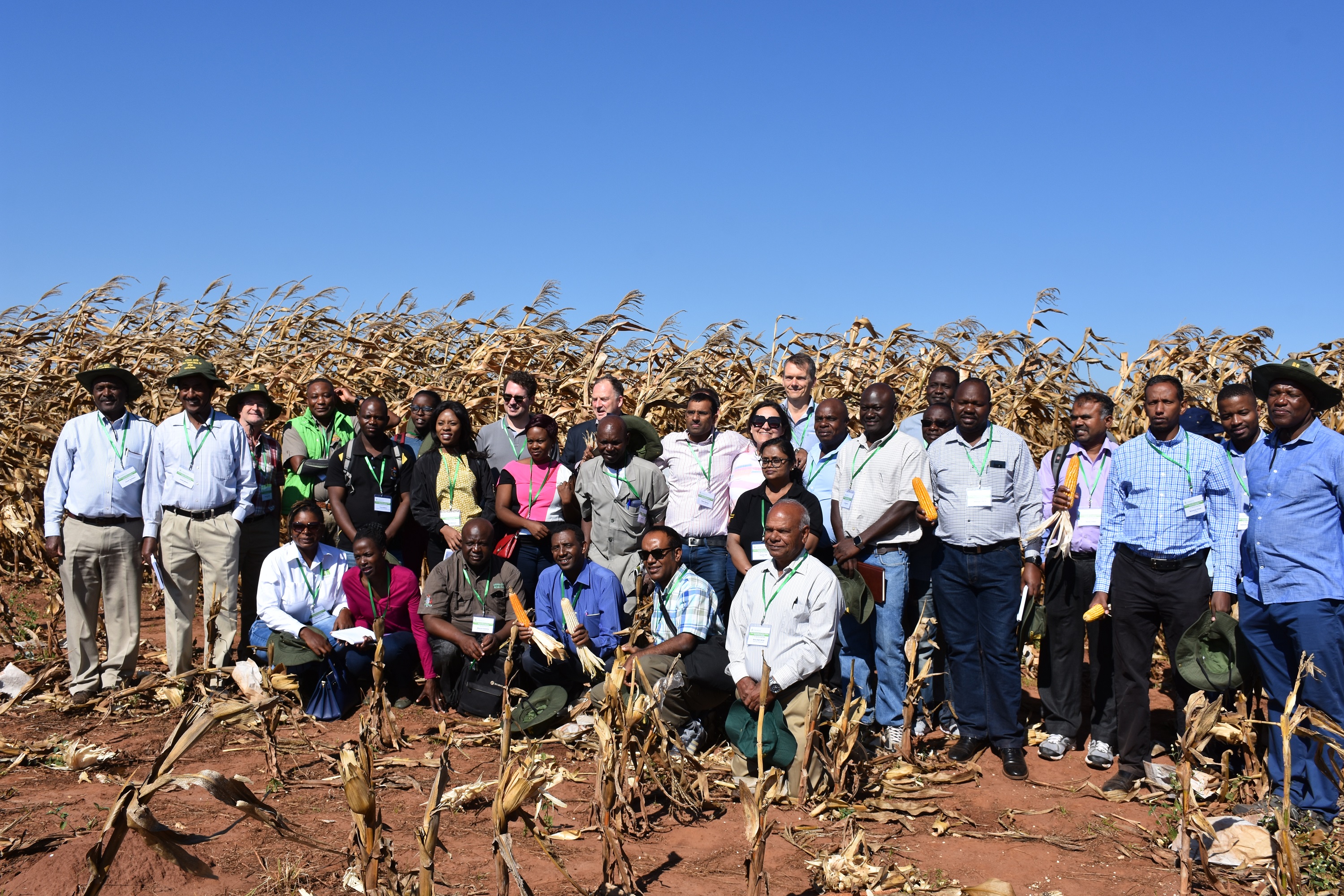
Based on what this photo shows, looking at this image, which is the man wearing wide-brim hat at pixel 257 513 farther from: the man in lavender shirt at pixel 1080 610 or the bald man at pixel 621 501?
the man in lavender shirt at pixel 1080 610

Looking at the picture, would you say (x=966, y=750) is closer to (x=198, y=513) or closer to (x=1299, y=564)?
(x=1299, y=564)

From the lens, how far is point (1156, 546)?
516 cm

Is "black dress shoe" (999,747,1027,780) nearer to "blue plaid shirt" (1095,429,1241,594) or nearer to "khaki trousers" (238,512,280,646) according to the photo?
"blue plaid shirt" (1095,429,1241,594)

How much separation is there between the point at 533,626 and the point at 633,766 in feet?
5.05

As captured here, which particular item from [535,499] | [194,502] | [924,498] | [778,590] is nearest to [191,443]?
[194,502]

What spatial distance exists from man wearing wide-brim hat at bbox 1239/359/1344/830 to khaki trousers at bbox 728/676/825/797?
2058 millimetres

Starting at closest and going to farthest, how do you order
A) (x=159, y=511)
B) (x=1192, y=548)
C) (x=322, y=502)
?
(x=1192, y=548) → (x=159, y=511) → (x=322, y=502)

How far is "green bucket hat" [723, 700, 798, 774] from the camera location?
491cm

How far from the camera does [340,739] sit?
5.90 metres

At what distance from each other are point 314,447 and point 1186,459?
5778 millimetres

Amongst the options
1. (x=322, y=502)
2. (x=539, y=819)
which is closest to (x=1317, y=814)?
(x=539, y=819)

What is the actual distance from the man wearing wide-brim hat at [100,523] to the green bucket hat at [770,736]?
391 cm

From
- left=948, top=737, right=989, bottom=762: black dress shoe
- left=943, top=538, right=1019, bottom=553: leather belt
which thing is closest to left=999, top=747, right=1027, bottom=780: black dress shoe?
left=948, top=737, right=989, bottom=762: black dress shoe

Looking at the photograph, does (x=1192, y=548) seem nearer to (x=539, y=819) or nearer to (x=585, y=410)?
(x=539, y=819)
